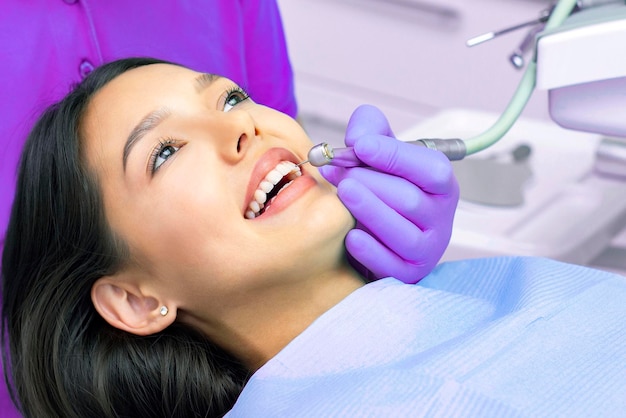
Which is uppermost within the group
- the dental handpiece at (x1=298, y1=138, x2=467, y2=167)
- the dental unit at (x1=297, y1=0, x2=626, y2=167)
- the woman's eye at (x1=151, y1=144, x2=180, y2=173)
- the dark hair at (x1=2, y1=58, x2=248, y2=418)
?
the dental unit at (x1=297, y1=0, x2=626, y2=167)

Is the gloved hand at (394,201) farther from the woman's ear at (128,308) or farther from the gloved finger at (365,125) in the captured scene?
the woman's ear at (128,308)

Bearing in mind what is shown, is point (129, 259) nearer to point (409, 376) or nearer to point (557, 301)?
point (409, 376)

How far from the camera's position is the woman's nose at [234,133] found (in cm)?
108

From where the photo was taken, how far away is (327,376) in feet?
3.31

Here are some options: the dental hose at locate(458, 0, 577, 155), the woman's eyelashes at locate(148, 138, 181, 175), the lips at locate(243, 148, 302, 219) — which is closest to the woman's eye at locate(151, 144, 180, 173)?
the woman's eyelashes at locate(148, 138, 181, 175)

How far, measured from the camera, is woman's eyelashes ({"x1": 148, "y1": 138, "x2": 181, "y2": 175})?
1087mm

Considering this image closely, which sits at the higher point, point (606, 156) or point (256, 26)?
point (256, 26)

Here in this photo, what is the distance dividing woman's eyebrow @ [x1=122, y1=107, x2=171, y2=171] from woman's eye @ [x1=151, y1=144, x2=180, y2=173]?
1.2 inches

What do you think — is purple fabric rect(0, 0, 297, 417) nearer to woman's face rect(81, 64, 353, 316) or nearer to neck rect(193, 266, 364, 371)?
woman's face rect(81, 64, 353, 316)

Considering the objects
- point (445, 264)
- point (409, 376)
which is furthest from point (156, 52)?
point (409, 376)

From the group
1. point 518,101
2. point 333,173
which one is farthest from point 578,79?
point 333,173

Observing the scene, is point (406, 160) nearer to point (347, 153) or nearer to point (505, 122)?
point (347, 153)

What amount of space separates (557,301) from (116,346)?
0.57m

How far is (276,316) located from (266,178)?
18cm
